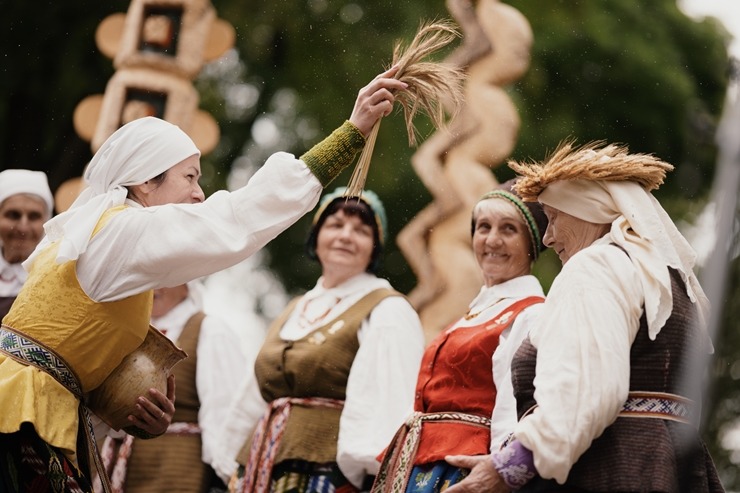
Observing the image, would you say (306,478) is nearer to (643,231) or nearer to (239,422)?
(239,422)

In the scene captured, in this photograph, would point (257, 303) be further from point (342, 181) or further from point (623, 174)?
point (623, 174)

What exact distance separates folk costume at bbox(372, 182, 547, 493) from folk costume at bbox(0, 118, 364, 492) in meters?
1.03

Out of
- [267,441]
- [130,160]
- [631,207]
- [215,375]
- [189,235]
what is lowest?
[267,441]

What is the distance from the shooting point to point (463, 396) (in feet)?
16.7

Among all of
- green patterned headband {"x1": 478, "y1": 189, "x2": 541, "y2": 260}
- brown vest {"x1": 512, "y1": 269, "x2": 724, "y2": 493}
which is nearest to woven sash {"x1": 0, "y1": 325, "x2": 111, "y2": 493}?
brown vest {"x1": 512, "y1": 269, "x2": 724, "y2": 493}

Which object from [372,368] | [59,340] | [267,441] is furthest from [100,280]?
[267,441]

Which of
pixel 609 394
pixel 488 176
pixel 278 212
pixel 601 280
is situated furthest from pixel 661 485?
pixel 488 176

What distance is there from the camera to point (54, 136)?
40.4 feet

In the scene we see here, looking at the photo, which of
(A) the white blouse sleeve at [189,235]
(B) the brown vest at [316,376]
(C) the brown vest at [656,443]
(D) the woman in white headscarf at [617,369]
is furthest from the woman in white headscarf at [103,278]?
(B) the brown vest at [316,376]

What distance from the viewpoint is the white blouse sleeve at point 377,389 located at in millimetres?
5844

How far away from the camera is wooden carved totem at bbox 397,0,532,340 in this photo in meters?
6.82

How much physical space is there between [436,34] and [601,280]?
1.00 metres

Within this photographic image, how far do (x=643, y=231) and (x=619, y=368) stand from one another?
50 centimetres

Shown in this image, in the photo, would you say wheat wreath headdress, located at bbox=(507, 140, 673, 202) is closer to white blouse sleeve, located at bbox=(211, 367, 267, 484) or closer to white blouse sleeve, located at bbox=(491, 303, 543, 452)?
white blouse sleeve, located at bbox=(491, 303, 543, 452)
